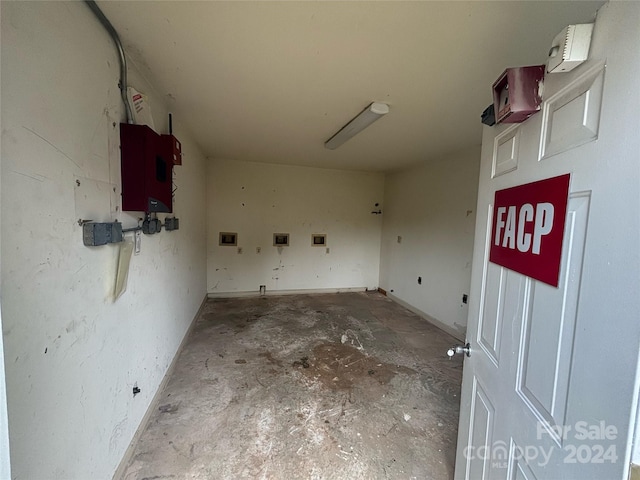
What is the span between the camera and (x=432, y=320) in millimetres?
3748

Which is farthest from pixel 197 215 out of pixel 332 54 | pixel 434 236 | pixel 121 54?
pixel 434 236

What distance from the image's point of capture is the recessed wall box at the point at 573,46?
2.05ft

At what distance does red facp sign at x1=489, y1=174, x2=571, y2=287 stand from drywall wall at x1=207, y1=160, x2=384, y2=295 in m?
3.99

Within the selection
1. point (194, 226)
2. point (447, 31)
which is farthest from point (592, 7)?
point (194, 226)

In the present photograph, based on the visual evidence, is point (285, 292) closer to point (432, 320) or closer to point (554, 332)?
point (432, 320)

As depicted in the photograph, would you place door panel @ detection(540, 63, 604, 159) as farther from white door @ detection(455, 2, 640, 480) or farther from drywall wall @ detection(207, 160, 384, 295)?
drywall wall @ detection(207, 160, 384, 295)

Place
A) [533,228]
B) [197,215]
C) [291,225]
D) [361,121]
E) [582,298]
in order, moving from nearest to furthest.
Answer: [582,298]
[533,228]
[361,121]
[197,215]
[291,225]

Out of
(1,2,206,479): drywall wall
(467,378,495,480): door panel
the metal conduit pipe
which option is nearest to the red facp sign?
(467,378,495,480): door panel

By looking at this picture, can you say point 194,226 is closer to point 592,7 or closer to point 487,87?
point 487,87

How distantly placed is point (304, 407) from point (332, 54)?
93.2 inches

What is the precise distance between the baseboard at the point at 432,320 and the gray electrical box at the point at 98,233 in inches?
141

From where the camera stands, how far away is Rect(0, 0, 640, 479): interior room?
2.80 feet

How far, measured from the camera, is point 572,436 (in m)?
0.61

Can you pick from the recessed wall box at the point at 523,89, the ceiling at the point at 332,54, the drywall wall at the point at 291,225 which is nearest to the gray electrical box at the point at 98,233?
the ceiling at the point at 332,54
